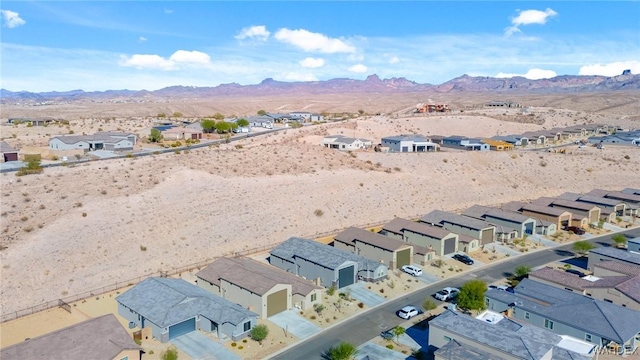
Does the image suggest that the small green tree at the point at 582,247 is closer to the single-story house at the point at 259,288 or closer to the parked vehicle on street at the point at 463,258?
the parked vehicle on street at the point at 463,258

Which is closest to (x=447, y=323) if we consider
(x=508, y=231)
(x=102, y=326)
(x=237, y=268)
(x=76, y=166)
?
(x=237, y=268)

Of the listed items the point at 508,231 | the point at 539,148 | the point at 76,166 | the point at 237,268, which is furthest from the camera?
the point at 539,148

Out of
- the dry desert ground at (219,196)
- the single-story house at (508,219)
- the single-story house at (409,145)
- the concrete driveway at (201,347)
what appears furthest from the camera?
the single-story house at (409,145)

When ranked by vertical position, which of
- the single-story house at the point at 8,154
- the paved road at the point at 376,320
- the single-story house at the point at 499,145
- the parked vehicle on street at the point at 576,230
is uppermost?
the single-story house at the point at 8,154

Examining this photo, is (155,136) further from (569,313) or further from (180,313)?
(569,313)

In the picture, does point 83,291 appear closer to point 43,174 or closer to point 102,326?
point 102,326

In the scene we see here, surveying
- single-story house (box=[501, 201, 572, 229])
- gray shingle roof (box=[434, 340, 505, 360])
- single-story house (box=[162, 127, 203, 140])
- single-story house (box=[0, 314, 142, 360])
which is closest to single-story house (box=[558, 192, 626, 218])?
single-story house (box=[501, 201, 572, 229])

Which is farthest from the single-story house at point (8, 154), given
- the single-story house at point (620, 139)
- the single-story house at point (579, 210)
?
the single-story house at point (620, 139)
